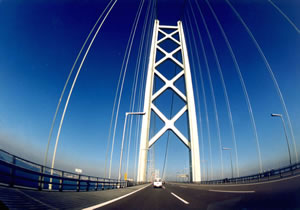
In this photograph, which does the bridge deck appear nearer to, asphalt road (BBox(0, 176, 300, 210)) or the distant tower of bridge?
asphalt road (BBox(0, 176, 300, 210))

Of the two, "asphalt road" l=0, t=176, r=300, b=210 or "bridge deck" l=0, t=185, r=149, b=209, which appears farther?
"asphalt road" l=0, t=176, r=300, b=210

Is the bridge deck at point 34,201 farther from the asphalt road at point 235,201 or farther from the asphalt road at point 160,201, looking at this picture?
the asphalt road at point 235,201

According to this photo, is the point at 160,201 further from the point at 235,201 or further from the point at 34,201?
the point at 34,201

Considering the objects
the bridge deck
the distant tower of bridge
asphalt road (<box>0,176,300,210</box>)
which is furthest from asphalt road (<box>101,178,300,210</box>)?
the distant tower of bridge

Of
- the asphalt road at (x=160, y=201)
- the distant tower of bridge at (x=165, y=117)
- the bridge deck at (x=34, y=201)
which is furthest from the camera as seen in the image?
the distant tower of bridge at (x=165, y=117)

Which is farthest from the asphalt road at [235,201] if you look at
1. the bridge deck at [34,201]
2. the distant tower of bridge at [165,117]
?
the distant tower of bridge at [165,117]

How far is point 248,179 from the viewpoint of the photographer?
1572 centimetres

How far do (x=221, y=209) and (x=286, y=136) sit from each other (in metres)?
20.1

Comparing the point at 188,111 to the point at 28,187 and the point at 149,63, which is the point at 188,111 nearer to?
the point at 149,63

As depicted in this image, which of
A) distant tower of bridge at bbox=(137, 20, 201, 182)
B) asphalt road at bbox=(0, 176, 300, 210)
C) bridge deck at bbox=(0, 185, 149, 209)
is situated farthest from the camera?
distant tower of bridge at bbox=(137, 20, 201, 182)

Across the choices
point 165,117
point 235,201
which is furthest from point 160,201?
point 165,117

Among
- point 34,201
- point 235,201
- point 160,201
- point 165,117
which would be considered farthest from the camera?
point 165,117

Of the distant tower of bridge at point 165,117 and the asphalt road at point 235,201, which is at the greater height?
the distant tower of bridge at point 165,117

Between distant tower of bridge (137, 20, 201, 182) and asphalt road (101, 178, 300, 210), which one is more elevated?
distant tower of bridge (137, 20, 201, 182)
